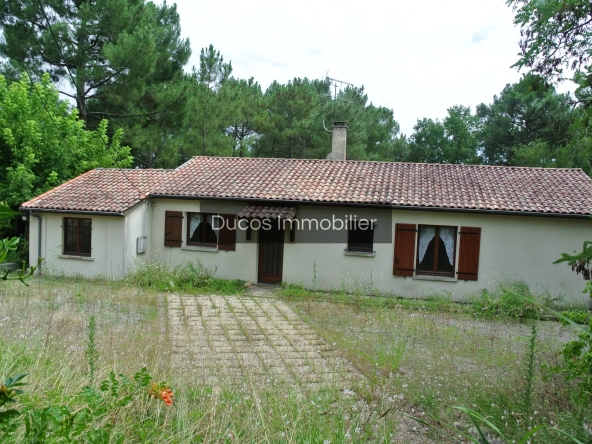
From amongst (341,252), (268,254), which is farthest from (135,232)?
(341,252)

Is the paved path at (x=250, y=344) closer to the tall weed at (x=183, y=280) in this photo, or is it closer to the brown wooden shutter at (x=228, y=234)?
the tall weed at (x=183, y=280)

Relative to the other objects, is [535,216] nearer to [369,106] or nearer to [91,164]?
[91,164]

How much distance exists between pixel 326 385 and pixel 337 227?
8.75 m

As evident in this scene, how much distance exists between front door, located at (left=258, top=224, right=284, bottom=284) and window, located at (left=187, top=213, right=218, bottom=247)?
155cm

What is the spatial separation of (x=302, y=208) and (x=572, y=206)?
7.46m

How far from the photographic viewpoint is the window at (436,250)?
1362 centimetres

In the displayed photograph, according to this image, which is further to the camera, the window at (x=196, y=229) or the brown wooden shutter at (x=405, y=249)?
the window at (x=196, y=229)

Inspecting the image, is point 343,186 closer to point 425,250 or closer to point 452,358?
point 425,250

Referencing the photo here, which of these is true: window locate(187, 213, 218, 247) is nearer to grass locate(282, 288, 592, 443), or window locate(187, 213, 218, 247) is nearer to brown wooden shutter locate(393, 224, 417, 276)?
grass locate(282, 288, 592, 443)

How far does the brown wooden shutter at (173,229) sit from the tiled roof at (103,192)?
3.52 ft

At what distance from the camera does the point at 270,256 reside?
48.8 feet

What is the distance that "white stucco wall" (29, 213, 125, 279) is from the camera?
14.4 metres

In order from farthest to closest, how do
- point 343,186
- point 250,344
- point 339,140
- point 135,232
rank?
point 339,140
point 343,186
point 135,232
point 250,344

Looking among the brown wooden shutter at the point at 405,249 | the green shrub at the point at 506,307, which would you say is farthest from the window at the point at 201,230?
the green shrub at the point at 506,307
